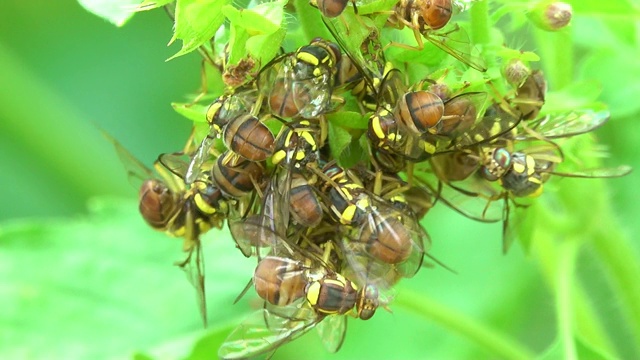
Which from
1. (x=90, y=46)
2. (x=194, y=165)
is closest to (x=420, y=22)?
(x=194, y=165)

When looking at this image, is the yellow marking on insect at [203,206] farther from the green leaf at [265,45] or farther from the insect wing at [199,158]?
the green leaf at [265,45]

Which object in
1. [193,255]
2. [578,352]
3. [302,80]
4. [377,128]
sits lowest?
[578,352]

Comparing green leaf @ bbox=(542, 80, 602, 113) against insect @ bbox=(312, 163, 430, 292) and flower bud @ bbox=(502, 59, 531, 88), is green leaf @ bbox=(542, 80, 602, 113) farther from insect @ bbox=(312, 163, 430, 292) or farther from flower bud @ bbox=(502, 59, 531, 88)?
insect @ bbox=(312, 163, 430, 292)

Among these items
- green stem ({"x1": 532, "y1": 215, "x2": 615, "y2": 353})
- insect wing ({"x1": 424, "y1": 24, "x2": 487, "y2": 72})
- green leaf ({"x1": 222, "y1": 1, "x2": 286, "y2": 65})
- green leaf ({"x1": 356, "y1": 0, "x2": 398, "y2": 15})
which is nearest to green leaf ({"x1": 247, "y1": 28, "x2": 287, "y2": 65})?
green leaf ({"x1": 222, "y1": 1, "x2": 286, "y2": 65})

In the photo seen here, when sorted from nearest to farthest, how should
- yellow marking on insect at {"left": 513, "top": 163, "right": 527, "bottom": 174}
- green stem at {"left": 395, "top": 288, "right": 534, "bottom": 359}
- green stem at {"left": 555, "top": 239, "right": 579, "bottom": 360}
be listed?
yellow marking on insect at {"left": 513, "top": 163, "right": 527, "bottom": 174}
green stem at {"left": 555, "top": 239, "right": 579, "bottom": 360}
green stem at {"left": 395, "top": 288, "right": 534, "bottom": 359}

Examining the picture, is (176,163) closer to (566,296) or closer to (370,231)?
(370,231)

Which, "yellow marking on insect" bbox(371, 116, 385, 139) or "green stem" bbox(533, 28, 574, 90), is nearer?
"yellow marking on insect" bbox(371, 116, 385, 139)

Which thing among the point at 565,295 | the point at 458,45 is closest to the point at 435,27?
the point at 458,45
